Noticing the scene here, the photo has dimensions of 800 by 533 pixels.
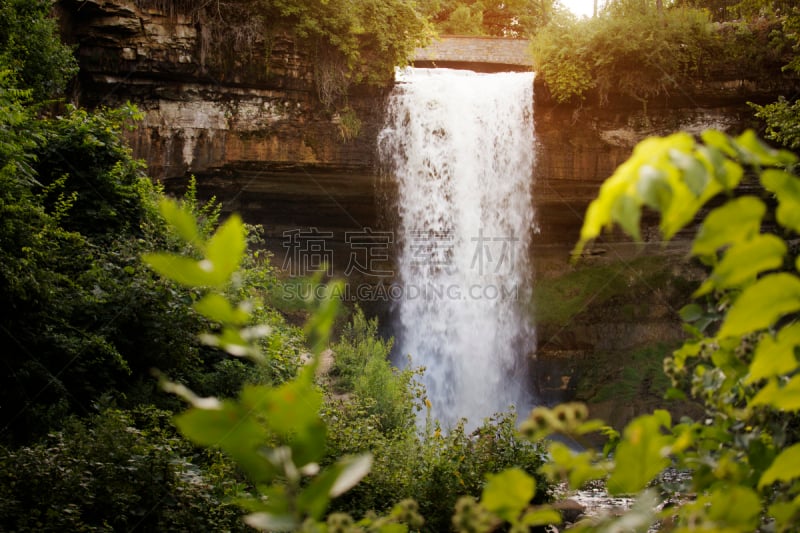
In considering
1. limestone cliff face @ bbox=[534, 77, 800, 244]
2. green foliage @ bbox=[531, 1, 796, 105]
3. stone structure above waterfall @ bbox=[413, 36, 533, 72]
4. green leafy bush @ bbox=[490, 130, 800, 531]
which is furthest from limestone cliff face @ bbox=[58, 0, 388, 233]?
green leafy bush @ bbox=[490, 130, 800, 531]

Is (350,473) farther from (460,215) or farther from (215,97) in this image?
(460,215)

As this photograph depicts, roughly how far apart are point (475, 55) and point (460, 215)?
13.9 feet

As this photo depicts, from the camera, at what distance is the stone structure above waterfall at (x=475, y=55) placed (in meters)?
14.0

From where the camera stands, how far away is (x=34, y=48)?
25.2ft

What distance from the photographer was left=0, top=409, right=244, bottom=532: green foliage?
3053 mm

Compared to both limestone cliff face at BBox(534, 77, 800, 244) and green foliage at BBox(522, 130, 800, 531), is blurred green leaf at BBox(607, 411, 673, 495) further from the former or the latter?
limestone cliff face at BBox(534, 77, 800, 244)

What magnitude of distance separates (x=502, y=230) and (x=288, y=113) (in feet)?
15.2

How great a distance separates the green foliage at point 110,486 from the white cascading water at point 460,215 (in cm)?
844

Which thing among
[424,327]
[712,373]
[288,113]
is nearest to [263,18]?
[288,113]

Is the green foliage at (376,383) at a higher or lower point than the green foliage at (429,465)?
lower

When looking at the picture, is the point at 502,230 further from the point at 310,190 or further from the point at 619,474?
the point at 619,474

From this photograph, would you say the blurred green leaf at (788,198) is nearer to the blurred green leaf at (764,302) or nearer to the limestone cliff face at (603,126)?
the blurred green leaf at (764,302)

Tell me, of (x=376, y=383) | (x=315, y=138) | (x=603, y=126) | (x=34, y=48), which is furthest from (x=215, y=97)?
(x=603, y=126)

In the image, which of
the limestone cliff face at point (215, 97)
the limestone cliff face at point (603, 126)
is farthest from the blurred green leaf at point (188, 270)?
the limestone cliff face at point (603, 126)
